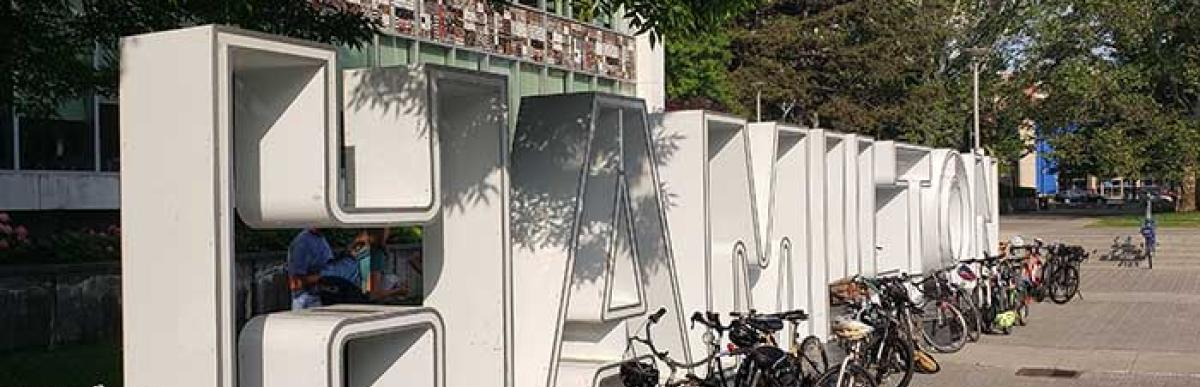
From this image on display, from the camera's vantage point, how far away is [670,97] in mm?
44531

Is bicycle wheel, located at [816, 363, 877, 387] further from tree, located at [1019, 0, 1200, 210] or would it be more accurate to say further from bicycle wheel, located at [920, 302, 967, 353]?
tree, located at [1019, 0, 1200, 210]

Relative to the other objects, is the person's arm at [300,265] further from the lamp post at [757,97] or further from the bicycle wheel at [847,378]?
the lamp post at [757,97]

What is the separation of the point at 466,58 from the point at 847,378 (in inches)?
660

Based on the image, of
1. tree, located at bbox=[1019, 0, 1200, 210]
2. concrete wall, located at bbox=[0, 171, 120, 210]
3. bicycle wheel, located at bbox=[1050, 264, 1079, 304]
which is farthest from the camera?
tree, located at bbox=[1019, 0, 1200, 210]

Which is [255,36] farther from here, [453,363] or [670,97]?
[670,97]

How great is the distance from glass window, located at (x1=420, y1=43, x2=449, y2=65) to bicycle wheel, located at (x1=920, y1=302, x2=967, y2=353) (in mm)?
12588

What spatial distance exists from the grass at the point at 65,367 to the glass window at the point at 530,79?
1459 centimetres

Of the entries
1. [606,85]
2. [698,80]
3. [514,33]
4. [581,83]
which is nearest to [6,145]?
[514,33]

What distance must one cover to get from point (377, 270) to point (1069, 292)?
1179 centimetres

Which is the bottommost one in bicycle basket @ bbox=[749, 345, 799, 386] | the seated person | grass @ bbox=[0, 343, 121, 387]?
grass @ bbox=[0, 343, 121, 387]

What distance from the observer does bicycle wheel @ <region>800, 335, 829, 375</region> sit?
9102mm

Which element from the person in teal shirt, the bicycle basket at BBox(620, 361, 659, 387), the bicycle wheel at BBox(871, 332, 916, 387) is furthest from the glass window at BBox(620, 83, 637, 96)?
the bicycle basket at BBox(620, 361, 659, 387)

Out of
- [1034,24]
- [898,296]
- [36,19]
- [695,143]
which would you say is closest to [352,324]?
[36,19]

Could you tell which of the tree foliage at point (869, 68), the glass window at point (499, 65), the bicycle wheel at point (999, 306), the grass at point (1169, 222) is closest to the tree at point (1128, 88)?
the tree foliage at point (869, 68)
